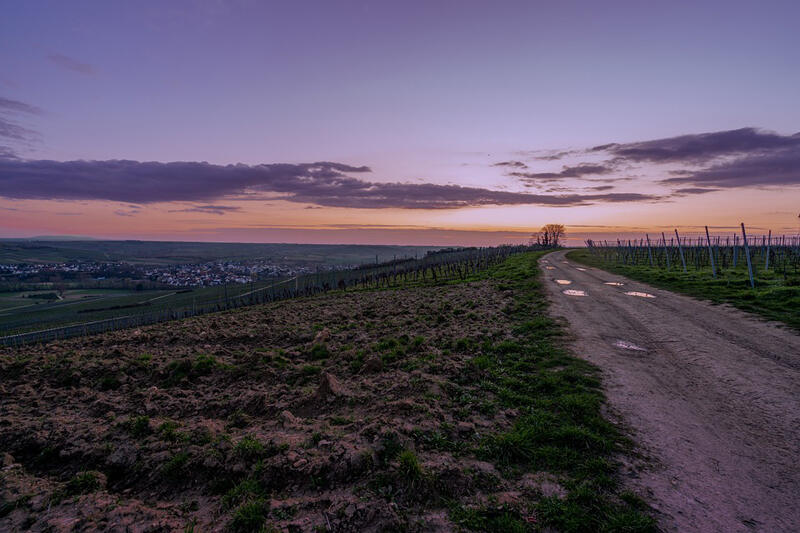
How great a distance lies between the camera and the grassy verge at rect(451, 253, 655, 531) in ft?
12.0

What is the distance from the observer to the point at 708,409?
594cm

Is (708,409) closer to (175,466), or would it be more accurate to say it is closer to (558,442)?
(558,442)

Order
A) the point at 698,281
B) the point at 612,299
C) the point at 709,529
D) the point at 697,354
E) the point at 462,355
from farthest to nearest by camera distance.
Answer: the point at 698,281 → the point at 612,299 → the point at 462,355 → the point at 697,354 → the point at 709,529

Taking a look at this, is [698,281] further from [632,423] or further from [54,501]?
[54,501]

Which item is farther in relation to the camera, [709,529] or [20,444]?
[20,444]

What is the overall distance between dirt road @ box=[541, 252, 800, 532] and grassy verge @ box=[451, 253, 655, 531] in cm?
37

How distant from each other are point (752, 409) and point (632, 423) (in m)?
2.43

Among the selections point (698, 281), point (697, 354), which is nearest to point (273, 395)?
point (697, 354)

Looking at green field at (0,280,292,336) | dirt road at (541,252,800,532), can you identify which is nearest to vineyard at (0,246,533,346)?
green field at (0,280,292,336)

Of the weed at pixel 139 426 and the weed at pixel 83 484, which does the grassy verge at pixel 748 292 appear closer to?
the weed at pixel 139 426

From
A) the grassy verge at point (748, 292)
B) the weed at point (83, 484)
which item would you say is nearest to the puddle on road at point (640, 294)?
the grassy verge at point (748, 292)

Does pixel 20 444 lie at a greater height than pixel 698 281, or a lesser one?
lesser

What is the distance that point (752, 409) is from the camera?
232 inches

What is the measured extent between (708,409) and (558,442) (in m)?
3.24
